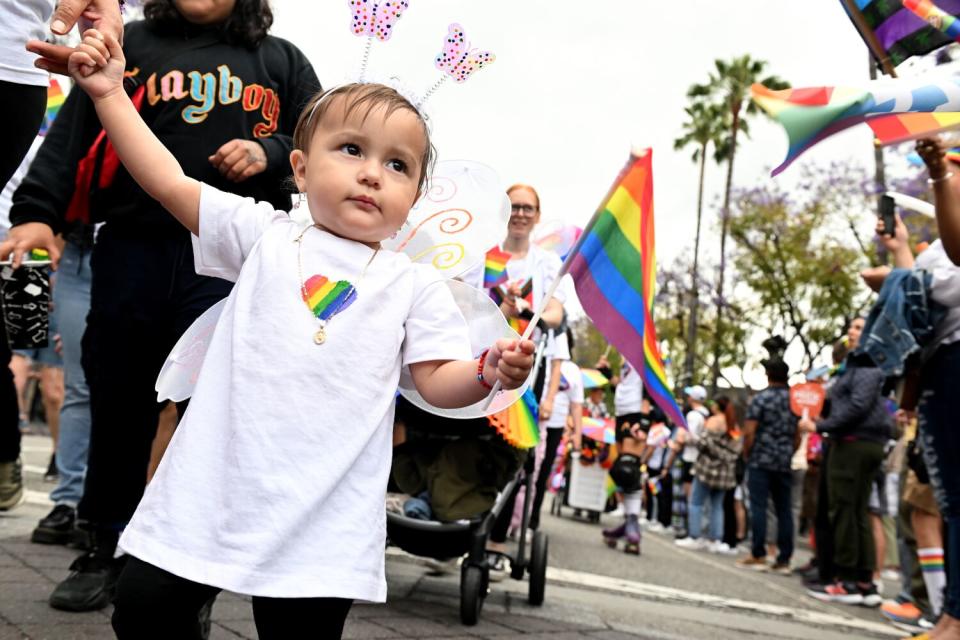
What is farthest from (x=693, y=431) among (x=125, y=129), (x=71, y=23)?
(x=71, y=23)

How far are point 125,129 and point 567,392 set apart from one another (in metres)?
6.58

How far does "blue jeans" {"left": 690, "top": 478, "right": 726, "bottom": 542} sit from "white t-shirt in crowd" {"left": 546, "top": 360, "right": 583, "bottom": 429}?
301 cm

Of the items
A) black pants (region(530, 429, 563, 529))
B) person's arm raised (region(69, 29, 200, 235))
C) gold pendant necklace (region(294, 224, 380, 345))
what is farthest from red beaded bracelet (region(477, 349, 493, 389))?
black pants (region(530, 429, 563, 529))

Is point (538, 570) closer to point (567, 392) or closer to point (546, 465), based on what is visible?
point (546, 465)

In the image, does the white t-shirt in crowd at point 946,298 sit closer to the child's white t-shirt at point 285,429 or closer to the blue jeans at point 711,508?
the child's white t-shirt at point 285,429

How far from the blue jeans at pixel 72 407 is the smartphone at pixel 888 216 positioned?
372 centimetres

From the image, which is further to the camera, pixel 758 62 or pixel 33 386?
pixel 758 62

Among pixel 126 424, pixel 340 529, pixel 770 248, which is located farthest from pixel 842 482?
pixel 770 248

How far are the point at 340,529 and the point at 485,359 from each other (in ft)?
1.38

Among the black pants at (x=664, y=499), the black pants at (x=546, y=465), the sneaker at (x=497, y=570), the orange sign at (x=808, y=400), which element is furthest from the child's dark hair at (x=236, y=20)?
the black pants at (x=664, y=499)

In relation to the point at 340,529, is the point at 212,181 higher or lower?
higher

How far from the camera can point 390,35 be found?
6.94 feet

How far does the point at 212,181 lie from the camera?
2904 millimetres

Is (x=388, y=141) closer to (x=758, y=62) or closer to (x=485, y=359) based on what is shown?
(x=485, y=359)
